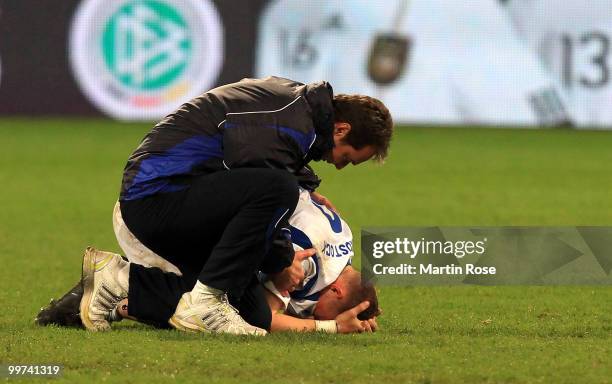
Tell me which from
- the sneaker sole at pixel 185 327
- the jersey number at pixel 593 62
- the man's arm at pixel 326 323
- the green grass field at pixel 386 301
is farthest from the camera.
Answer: the jersey number at pixel 593 62

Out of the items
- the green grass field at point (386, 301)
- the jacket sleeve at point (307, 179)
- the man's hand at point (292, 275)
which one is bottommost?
the green grass field at point (386, 301)

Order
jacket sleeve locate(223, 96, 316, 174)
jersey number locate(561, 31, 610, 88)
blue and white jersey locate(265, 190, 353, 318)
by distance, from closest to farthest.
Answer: jacket sleeve locate(223, 96, 316, 174), blue and white jersey locate(265, 190, 353, 318), jersey number locate(561, 31, 610, 88)

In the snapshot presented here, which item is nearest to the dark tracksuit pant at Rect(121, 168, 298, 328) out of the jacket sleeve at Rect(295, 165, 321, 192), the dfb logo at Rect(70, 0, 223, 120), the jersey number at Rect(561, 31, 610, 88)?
the jacket sleeve at Rect(295, 165, 321, 192)

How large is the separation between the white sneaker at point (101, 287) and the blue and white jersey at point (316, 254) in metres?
0.58

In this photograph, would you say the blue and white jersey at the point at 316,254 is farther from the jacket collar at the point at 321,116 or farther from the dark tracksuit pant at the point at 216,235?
the jacket collar at the point at 321,116

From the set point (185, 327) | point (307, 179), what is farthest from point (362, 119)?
point (185, 327)

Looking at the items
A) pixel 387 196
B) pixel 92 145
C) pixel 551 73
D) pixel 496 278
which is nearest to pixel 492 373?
pixel 496 278

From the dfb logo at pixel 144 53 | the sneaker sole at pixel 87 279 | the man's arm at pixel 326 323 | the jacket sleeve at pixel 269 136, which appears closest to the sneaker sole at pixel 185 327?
the man's arm at pixel 326 323

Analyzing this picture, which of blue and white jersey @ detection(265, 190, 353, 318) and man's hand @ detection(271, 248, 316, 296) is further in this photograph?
blue and white jersey @ detection(265, 190, 353, 318)

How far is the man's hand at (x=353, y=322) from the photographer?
218 inches

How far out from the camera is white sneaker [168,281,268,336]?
5352 mm

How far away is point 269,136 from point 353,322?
2.76ft

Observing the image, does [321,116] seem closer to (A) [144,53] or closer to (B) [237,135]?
(B) [237,135]

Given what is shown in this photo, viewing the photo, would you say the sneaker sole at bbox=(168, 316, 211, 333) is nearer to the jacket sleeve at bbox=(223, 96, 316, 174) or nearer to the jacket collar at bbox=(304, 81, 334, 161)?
the jacket sleeve at bbox=(223, 96, 316, 174)
